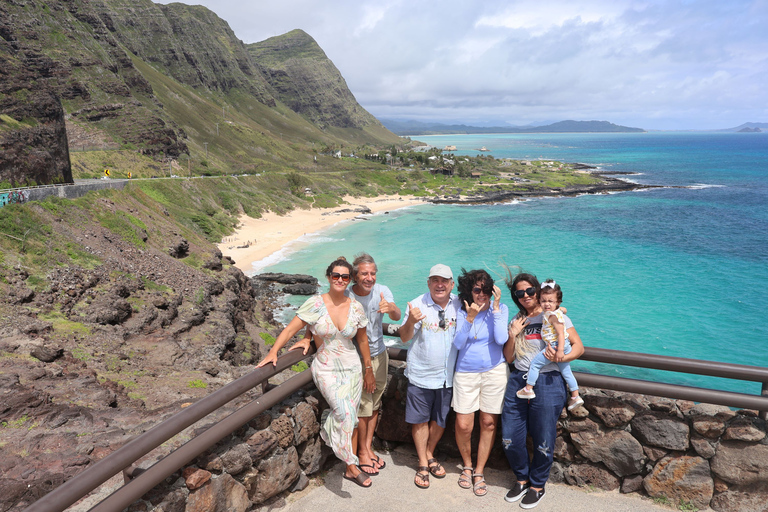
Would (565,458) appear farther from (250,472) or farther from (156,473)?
(156,473)

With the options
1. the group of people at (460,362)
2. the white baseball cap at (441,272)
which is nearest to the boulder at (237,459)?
the group of people at (460,362)

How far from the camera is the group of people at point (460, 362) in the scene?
434 cm

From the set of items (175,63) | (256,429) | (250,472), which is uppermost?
(175,63)

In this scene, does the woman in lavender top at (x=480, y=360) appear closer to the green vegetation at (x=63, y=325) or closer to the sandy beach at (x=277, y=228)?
the green vegetation at (x=63, y=325)

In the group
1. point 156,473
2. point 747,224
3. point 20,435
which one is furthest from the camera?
point 747,224

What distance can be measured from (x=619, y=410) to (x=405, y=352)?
2.18 metres

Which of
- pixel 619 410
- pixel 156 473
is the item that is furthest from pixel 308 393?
pixel 619 410

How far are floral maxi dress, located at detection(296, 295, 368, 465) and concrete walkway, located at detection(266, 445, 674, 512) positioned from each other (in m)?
0.40

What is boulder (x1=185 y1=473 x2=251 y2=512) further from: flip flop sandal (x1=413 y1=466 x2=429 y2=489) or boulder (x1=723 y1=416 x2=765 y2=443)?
boulder (x1=723 y1=416 x2=765 y2=443)

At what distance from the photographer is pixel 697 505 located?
4336 millimetres

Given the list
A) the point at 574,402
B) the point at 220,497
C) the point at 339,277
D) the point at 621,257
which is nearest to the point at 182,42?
the point at 621,257

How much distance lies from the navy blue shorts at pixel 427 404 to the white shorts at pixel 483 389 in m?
0.13

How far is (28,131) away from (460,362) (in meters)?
28.5

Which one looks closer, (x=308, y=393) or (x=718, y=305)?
(x=308, y=393)
